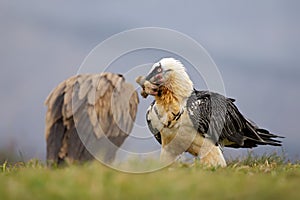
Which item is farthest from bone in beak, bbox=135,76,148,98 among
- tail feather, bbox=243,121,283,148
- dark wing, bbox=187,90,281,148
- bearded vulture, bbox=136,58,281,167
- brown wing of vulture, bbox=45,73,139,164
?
tail feather, bbox=243,121,283,148

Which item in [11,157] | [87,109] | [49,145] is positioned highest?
[87,109]

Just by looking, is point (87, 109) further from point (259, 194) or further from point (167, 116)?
point (259, 194)

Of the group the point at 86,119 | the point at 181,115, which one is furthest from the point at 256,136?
the point at 86,119

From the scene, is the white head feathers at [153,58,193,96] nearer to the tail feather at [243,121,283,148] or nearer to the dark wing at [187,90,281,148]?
the dark wing at [187,90,281,148]

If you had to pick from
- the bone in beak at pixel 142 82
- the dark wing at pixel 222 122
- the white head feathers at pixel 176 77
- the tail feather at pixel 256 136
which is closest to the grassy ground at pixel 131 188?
the bone in beak at pixel 142 82

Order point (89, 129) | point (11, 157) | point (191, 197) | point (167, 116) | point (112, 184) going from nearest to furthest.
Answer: point (191, 197)
point (112, 184)
point (89, 129)
point (167, 116)
point (11, 157)

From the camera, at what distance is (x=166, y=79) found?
9.83 metres

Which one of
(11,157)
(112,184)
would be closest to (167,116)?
(11,157)

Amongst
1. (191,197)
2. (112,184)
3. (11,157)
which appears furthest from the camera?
(11,157)

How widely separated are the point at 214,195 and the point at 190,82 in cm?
570

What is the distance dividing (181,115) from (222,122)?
1.08 meters

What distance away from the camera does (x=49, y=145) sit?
308 inches

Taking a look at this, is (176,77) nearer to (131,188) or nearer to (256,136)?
(256,136)

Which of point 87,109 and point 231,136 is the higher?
point 87,109
